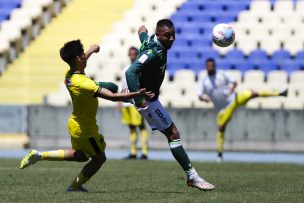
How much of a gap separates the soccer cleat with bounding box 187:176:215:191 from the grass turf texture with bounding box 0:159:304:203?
96mm

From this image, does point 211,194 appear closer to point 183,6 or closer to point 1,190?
point 1,190

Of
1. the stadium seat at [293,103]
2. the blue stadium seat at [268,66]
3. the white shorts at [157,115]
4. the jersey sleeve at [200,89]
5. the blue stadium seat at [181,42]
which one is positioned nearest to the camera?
the white shorts at [157,115]

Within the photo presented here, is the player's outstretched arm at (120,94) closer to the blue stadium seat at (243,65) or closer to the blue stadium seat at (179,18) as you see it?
the blue stadium seat at (243,65)

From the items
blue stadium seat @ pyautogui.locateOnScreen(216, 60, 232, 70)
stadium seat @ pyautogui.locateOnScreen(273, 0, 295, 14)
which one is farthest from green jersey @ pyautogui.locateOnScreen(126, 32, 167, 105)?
stadium seat @ pyautogui.locateOnScreen(273, 0, 295, 14)

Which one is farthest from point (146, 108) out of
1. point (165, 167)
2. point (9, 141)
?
point (9, 141)

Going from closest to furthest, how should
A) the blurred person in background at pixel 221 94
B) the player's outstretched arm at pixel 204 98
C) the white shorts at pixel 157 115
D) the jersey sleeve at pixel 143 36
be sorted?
the white shorts at pixel 157 115, the jersey sleeve at pixel 143 36, the player's outstretched arm at pixel 204 98, the blurred person in background at pixel 221 94

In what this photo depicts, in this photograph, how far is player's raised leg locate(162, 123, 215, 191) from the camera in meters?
10.4

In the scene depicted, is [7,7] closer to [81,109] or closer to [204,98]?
[204,98]

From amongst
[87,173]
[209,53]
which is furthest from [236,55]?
[87,173]

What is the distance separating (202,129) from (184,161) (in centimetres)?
1093

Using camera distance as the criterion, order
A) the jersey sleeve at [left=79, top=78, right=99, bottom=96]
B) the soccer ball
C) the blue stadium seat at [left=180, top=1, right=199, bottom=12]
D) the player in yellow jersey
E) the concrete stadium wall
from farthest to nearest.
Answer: the blue stadium seat at [left=180, top=1, right=199, bottom=12]
the concrete stadium wall
the soccer ball
the player in yellow jersey
the jersey sleeve at [left=79, top=78, right=99, bottom=96]

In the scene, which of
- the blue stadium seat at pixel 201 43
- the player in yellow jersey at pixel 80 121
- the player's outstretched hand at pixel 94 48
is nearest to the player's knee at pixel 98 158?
the player in yellow jersey at pixel 80 121

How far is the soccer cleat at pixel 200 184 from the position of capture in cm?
1034

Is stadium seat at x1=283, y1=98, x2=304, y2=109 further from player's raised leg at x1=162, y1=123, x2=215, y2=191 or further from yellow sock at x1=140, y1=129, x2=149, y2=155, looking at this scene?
player's raised leg at x1=162, y1=123, x2=215, y2=191
